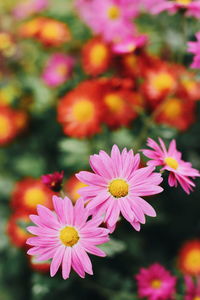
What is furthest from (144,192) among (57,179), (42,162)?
→ (42,162)

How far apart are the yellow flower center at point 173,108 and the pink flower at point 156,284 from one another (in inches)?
20.9

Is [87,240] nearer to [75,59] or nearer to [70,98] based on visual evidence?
[70,98]

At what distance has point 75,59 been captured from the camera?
66.2 inches

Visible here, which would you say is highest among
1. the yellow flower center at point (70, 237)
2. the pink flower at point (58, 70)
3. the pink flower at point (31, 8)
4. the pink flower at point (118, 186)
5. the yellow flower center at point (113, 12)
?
the pink flower at point (31, 8)

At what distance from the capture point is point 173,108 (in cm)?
141

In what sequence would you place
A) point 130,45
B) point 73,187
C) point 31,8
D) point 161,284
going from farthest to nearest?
point 31,8, point 73,187, point 130,45, point 161,284

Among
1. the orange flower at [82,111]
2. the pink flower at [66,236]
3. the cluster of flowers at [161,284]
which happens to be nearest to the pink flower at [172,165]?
the pink flower at [66,236]

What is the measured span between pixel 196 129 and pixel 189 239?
40cm

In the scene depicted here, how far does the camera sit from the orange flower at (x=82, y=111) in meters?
1.31

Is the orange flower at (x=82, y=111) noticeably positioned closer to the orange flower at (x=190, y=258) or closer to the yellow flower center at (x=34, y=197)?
the yellow flower center at (x=34, y=197)

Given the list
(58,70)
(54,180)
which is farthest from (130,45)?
(54,180)

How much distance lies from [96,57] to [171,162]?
0.71m

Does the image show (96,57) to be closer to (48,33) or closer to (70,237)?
(48,33)

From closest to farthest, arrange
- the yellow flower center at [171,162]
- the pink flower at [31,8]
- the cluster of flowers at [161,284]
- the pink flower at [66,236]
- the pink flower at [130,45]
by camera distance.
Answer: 1. the pink flower at [66,236]
2. the yellow flower center at [171,162]
3. the cluster of flowers at [161,284]
4. the pink flower at [130,45]
5. the pink flower at [31,8]
